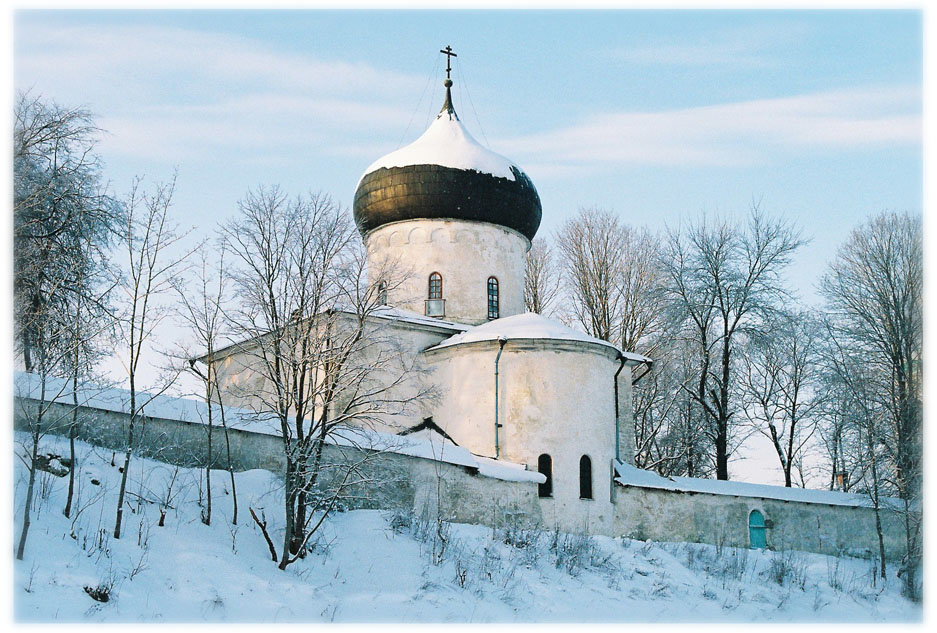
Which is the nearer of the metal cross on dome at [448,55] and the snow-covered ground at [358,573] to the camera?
the snow-covered ground at [358,573]

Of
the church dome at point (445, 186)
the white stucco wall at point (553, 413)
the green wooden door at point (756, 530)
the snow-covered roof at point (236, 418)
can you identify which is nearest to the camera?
the snow-covered roof at point (236, 418)

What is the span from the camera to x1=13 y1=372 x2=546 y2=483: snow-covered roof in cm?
1135

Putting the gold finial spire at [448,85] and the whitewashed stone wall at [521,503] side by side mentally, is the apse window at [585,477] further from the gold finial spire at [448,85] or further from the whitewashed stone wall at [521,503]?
the gold finial spire at [448,85]

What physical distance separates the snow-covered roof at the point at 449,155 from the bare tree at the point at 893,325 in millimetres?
7354

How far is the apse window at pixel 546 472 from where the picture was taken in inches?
615

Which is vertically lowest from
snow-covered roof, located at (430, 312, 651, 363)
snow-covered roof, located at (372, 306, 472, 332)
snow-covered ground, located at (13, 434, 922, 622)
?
snow-covered ground, located at (13, 434, 922, 622)

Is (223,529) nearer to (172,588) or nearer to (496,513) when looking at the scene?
(172,588)

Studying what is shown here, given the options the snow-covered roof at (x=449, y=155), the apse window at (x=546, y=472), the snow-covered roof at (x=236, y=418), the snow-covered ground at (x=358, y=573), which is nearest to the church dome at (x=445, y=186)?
the snow-covered roof at (x=449, y=155)

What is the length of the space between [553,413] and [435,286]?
15.0ft

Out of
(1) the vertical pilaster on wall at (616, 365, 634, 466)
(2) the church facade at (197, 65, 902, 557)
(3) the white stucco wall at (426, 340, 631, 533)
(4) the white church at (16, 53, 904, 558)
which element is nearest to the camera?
(4) the white church at (16, 53, 904, 558)

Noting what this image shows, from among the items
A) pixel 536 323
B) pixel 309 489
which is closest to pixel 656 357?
pixel 536 323

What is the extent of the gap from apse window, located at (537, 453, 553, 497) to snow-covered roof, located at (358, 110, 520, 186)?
6.34 meters

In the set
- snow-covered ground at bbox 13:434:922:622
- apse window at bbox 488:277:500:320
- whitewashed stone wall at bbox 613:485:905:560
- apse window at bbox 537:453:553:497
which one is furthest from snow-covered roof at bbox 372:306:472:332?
snow-covered ground at bbox 13:434:922:622

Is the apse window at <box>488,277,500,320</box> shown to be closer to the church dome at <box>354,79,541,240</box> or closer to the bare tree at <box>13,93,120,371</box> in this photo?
the church dome at <box>354,79,541,240</box>
